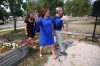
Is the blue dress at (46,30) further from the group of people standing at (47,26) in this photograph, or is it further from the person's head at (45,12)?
the person's head at (45,12)

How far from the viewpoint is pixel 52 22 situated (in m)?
6.81

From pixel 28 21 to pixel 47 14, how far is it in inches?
69.0

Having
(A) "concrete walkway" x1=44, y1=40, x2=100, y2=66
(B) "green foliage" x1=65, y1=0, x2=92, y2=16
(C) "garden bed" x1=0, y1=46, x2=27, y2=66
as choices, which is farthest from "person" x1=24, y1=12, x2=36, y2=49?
(B) "green foliage" x1=65, y1=0, x2=92, y2=16

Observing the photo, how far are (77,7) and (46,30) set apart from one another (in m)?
43.7

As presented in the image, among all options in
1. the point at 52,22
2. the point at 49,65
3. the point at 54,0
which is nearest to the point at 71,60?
the point at 49,65

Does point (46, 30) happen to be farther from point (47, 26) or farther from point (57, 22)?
point (57, 22)

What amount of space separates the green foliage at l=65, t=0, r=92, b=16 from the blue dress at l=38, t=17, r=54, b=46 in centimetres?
4077

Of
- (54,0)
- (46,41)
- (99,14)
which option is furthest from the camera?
(54,0)

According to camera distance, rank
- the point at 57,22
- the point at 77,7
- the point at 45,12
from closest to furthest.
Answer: the point at 45,12
the point at 57,22
the point at 77,7

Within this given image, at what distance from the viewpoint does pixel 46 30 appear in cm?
662

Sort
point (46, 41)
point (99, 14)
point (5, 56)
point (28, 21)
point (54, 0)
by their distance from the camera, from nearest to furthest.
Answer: point (5, 56), point (46, 41), point (28, 21), point (99, 14), point (54, 0)

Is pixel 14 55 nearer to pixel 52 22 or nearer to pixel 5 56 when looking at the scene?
pixel 5 56

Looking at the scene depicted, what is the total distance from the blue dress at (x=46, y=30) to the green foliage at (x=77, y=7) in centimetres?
4077

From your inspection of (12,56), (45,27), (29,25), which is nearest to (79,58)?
(45,27)
